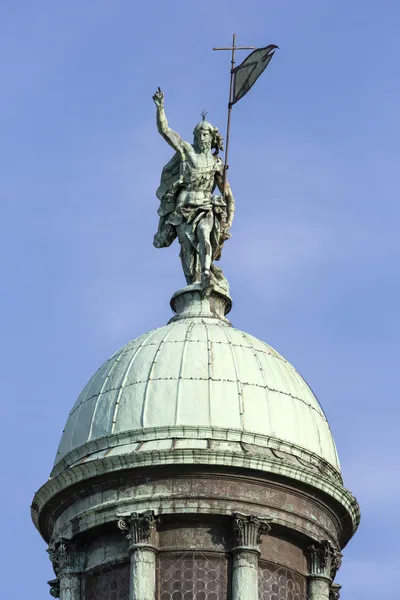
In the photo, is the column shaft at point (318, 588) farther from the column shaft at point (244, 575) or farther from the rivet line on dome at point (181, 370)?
the rivet line on dome at point (181, 370)

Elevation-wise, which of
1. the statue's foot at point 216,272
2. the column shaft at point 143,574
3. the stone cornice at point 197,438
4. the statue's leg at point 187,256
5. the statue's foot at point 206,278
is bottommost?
the column shaft at point 143,574

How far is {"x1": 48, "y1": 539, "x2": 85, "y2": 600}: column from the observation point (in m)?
57.6

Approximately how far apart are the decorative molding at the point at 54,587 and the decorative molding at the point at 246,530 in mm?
5865

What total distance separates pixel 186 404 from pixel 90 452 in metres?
3.02

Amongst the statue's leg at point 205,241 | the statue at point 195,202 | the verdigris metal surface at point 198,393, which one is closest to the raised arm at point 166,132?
the statue at point 195,202

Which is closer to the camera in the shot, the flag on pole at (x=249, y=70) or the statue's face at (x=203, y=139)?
the statue's face at (x=203, y=139)

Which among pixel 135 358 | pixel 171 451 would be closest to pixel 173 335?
pixel 135 358

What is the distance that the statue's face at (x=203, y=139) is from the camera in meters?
Result: 64.7

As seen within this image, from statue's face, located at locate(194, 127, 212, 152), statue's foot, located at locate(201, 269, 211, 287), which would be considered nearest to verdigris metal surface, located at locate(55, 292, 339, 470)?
statue's foot, located at locate(201, 269, 211, 287)

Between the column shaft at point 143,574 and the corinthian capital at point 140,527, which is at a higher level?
the corinthian capital at point 140,527

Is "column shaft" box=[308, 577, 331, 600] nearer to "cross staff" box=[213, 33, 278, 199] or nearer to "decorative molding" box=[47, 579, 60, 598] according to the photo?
"decorative molding" box=[47, 579, 60, 598]

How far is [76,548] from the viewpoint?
57906 mm

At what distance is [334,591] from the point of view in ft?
194

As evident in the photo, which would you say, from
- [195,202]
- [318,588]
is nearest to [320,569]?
[318,588]
